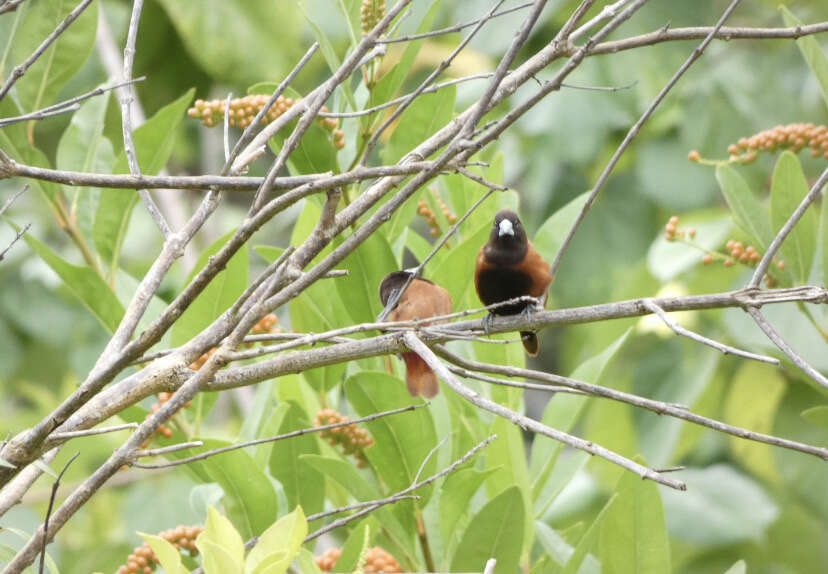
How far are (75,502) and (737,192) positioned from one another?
1.85 metres

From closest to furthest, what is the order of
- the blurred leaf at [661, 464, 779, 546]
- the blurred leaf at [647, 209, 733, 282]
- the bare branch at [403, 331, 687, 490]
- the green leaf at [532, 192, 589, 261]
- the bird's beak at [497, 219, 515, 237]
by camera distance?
the bare branch at [403, 331, 687, 490], the green leaf at [532, 192, 589, 261], the bird's beak at [497, 219, 515, 237], the blurred leaf at [647, 209, 733, 282], the blurred leaf at [661, 464, 779, 546]

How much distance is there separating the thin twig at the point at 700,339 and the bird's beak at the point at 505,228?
151cm

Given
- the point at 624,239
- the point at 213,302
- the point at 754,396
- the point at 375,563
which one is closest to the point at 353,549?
the point at 375,563

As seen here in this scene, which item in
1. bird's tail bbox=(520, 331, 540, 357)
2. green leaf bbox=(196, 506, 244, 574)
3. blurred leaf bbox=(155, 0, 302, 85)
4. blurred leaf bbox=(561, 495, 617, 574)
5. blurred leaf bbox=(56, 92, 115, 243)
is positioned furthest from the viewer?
blurred leaf bbox=(155, 0, 302, 85)

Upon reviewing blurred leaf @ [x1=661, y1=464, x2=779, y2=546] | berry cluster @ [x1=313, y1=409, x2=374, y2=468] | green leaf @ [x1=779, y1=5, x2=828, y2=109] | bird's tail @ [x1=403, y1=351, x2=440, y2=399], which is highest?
green leaf @ [x1=779, y1=5, x2=828, y2=109]

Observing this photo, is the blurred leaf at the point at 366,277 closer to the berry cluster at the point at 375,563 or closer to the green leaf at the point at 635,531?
the berry cluster at the point at 375,563

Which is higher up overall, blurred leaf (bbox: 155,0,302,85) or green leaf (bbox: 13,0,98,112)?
green leaf (bbox: 13,0,98,112)

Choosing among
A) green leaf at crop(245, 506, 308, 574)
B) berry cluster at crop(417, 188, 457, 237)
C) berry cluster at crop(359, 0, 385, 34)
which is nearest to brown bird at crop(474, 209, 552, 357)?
berry cluster at crop(417, 188, 457, 237)

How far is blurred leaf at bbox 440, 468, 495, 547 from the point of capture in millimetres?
2543

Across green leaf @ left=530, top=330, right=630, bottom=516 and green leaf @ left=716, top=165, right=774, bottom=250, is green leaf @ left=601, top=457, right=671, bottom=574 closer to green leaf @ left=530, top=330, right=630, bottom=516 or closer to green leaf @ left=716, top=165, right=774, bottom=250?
green leaf @ left=530, top=330, right=630, bottom=516

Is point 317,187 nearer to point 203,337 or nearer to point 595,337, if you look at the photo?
point 203,337

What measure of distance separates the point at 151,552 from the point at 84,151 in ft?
3.73

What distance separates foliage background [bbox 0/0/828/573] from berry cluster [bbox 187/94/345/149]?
1.92 meters

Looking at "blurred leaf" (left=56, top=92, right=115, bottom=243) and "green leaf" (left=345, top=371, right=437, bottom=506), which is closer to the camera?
"green leaf" (left=345, top=371, right=437, bottom=506)
